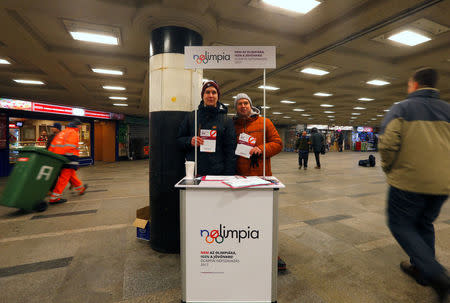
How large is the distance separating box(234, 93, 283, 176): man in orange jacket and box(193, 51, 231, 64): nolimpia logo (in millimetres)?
385

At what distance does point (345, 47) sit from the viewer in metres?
4.57

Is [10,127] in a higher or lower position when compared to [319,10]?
lower

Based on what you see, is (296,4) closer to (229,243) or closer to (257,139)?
(257,139)

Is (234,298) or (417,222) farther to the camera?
(417,222)

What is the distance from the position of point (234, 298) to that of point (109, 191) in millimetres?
4866

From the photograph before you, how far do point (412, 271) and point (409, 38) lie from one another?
4143mm

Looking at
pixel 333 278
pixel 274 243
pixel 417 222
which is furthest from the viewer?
pixel 333 278

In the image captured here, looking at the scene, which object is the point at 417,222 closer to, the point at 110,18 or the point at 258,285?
the point at 258,285

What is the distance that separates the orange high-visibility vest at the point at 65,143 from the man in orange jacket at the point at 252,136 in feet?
12.4

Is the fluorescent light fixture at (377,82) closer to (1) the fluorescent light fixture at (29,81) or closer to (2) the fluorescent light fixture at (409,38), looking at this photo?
(2) the fluorescent light fixture at (409,38)

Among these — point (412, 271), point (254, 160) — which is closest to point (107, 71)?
point (254, 160)

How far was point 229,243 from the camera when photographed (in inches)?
Result: 58.2

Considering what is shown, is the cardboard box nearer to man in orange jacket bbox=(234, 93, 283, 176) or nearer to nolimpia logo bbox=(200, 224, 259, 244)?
man in orange jacket bbox=(234, 93, 283, 176)

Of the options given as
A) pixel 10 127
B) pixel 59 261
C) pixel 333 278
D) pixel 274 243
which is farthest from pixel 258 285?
pixel 10 127
